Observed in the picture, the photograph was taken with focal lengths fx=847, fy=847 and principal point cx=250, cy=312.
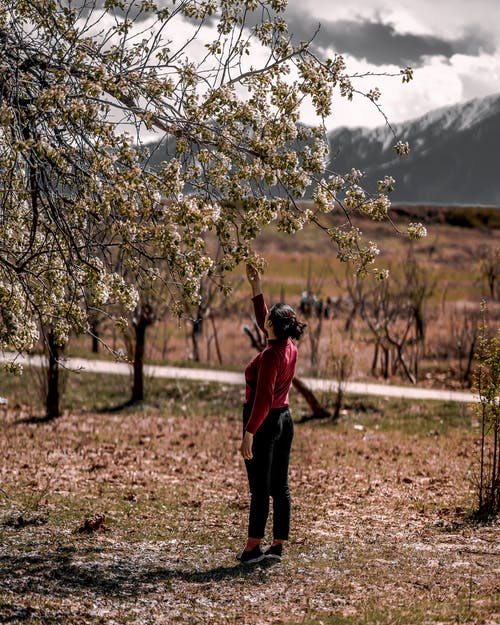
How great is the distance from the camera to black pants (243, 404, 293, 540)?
6996mm

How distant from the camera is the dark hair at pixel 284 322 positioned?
6.90 metres

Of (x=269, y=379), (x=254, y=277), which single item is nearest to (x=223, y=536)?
(x=269, y=379)

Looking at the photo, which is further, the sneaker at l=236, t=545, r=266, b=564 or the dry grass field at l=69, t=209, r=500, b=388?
the dry grass field at l=69, t=209, r=500, b=388

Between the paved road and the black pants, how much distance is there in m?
11.6

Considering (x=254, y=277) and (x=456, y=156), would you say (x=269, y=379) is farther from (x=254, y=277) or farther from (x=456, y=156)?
(x=456, y=156)

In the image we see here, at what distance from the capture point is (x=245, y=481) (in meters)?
11.7

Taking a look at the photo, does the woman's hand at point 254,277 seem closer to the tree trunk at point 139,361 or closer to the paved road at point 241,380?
the tree trunk at point 139,361

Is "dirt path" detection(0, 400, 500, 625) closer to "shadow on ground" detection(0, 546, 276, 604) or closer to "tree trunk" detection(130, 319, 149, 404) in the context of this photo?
"shadow on ground" detection(0, 546, 276, 604)

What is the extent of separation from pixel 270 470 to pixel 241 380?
47.5ft

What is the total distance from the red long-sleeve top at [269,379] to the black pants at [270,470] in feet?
0.48

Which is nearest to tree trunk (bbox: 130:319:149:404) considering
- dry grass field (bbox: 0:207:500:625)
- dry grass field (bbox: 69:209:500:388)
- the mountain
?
dry grass field (bbox: 0:207:500:625)

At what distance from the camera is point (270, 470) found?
7.10 m

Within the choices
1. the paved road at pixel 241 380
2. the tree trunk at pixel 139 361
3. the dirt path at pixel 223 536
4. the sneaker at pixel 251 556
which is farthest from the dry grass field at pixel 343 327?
the dirt path at pixel 223 536

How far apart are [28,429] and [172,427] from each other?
8.89ft
